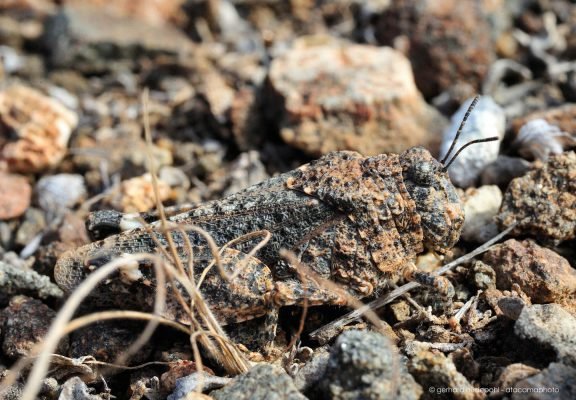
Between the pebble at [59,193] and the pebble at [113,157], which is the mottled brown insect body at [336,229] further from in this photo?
the pebble at [113,157]

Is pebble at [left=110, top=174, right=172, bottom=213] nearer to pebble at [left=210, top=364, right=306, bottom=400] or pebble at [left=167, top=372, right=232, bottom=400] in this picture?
pebble at [left=167, top=372, right=232, bottom=400]

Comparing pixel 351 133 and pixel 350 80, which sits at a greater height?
pixel 350 80

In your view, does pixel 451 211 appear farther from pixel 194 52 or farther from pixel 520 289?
pixel 194 52

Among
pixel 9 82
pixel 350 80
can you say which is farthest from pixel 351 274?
pixel 9 82

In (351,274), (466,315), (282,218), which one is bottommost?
(466,315)

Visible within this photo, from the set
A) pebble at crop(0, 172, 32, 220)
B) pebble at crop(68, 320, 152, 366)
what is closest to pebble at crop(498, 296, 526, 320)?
pebble at crop(68, 320, 152, 366)

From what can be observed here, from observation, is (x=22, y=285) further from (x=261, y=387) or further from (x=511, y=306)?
(x=511, y=306)

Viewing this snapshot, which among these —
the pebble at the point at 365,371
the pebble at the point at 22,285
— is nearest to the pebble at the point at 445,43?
the pebble at the point at 365,371

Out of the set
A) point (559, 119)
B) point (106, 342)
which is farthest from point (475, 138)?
point (106, 342)
